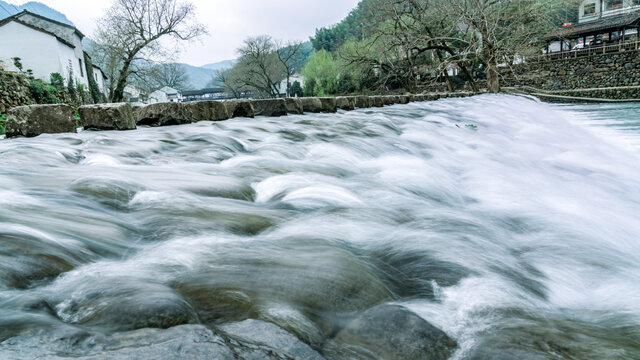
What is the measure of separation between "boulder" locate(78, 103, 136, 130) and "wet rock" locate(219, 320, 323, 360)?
453cm

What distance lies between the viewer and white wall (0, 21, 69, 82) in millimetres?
29578

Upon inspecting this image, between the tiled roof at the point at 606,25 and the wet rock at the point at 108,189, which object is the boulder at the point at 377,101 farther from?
the tiled roof at the point at 606,25

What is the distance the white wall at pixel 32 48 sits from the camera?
97.0 ft

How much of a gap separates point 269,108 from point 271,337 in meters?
6.83

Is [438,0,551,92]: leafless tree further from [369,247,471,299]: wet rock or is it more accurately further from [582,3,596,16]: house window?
[582,3,596,16]: house window

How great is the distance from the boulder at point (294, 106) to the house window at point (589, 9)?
5745 centimetres

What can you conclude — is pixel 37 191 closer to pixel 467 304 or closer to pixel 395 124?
pixel 467 304

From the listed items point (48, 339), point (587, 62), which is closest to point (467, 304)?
point (48, 339)

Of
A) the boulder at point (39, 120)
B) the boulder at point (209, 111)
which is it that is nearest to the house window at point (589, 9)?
the boulder at point (209, 111)

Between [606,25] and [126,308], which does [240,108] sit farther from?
[606,25]

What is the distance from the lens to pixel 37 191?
2.28 meters

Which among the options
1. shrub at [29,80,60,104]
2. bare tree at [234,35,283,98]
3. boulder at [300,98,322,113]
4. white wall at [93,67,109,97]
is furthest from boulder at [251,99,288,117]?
bare tree at [234,35,283,98]

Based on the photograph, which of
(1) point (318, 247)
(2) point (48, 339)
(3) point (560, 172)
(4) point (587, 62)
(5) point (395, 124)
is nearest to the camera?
(2) point (48, 339)

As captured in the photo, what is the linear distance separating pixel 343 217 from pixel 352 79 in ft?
163
